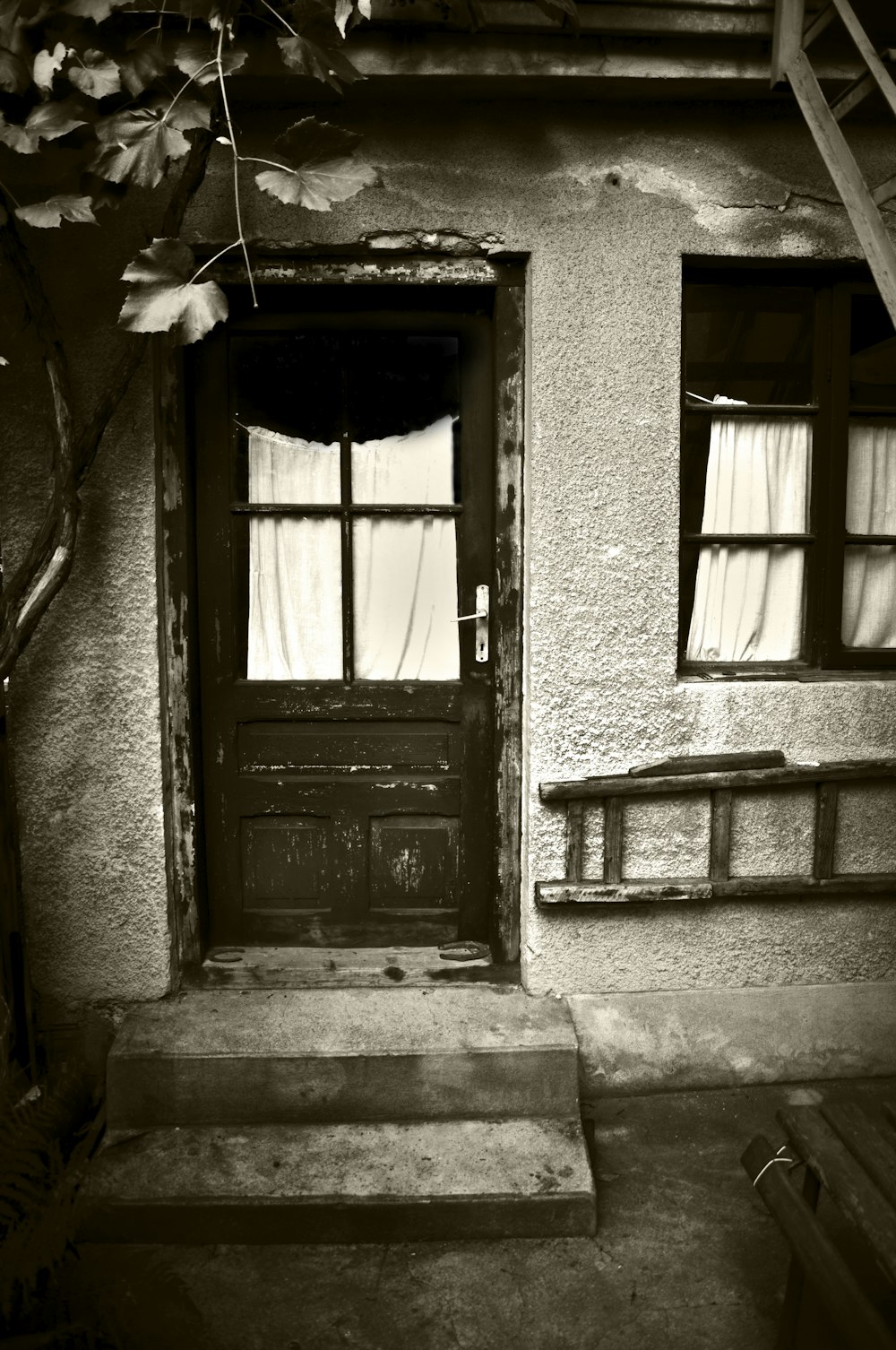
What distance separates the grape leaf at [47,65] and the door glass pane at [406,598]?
4.95 ft

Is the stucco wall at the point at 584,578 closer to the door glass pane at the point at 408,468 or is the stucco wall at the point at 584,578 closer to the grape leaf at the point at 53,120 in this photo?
the door glass pane at the point at 408,468

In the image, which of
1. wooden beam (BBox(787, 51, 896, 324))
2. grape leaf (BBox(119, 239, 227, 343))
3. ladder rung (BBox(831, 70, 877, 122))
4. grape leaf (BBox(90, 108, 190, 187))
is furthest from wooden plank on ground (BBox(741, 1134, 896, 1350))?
grape leaf (BBox(90, 108, 190, 187))

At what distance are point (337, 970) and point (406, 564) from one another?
1.47 metres

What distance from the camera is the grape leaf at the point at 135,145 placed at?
2418 mm

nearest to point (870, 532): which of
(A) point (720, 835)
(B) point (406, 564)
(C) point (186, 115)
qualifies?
(A) point (720, 835)

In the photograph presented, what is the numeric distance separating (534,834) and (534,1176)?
1.02m

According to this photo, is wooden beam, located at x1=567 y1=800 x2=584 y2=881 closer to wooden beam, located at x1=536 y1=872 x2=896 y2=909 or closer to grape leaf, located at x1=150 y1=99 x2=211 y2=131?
wooden beam, located at x1=536 y1=872 x2=896 y2=909

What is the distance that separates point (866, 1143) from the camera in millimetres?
2068

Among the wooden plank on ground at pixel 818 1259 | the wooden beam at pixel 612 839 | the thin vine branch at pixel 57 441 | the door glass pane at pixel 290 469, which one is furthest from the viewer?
the door glass pane at pixel 290 469

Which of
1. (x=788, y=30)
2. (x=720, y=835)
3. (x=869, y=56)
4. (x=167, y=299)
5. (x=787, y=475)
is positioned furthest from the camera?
(x=787, y=475)

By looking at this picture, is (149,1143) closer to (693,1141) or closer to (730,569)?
(693,1141)

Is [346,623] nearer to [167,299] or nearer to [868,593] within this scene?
[167,299]

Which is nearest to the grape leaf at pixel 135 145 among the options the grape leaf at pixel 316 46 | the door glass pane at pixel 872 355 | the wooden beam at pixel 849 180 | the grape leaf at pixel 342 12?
the grape leaf at pixel 316 46

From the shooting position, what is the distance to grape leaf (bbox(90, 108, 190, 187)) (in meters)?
2.42
